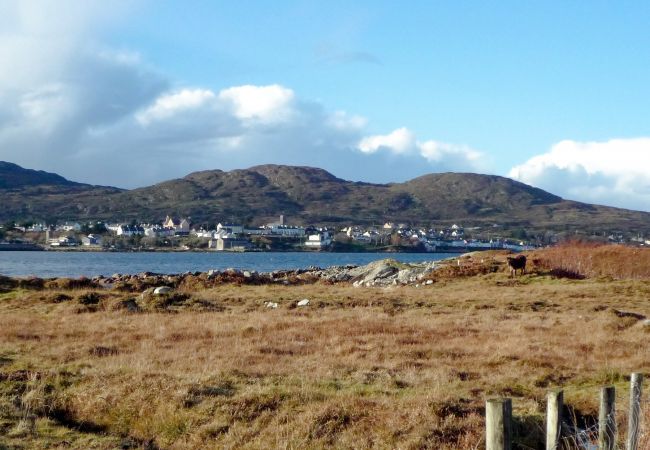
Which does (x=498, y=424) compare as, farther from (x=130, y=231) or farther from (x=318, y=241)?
(x=130, y=231)

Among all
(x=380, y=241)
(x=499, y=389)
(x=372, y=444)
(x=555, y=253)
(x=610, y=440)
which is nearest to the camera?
(x=610, y=440)

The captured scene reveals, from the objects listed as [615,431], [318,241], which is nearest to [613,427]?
[615,431]

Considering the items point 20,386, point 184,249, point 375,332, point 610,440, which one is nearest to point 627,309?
point 375,332

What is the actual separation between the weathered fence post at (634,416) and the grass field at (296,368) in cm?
218

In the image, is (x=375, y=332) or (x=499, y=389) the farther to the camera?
(x=375, y=332)

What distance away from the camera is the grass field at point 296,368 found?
10.1 m

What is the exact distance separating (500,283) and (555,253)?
35.5ft

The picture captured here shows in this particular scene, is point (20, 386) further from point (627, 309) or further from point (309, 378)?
point (627, 309)

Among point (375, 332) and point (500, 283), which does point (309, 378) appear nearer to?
point (375, 332)

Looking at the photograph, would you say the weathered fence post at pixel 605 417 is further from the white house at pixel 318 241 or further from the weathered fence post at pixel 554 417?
the white house at pixel 318 241

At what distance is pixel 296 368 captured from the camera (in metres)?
14.6

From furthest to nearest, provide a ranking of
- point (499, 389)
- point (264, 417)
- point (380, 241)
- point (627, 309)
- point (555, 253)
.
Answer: point (380, 241)
point (555, 253)
point (627, 309)
point (499, 389)
point (264, 417)

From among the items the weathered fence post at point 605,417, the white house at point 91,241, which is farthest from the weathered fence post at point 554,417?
the white house at point 91,241

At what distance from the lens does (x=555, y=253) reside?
4853cm
